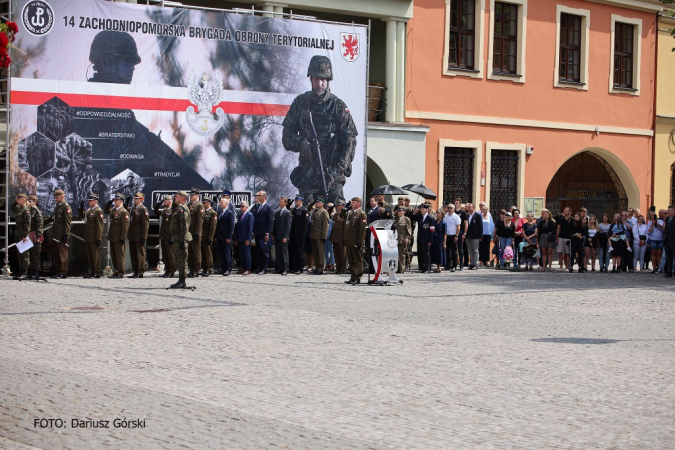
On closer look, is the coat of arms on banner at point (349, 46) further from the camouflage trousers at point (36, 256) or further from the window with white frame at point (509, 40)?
the camouflage trousers at point (36, 256)

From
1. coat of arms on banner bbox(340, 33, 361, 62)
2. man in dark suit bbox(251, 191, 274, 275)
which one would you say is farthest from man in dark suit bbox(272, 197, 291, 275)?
coat of arms on banner bbox(340, 33, 361, 62)

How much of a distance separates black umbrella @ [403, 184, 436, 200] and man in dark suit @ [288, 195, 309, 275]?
4047mm

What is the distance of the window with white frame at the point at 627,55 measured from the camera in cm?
3562

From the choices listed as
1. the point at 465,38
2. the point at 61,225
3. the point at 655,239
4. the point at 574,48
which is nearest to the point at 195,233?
the point at 61,225

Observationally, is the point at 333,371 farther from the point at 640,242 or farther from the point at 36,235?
the point at 640,242

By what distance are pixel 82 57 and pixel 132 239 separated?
3883 millimetres

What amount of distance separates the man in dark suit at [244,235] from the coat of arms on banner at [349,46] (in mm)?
4692

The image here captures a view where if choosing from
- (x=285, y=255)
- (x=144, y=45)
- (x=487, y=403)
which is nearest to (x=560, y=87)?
(x=285, y=255)

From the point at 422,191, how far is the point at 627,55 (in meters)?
11.8

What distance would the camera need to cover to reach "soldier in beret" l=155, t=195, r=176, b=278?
74.6 ft

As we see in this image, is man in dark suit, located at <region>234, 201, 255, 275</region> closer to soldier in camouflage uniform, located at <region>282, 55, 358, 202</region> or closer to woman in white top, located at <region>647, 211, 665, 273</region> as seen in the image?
soldier in camouflage uniform, located at <region>282, 55, 358, 202</region>

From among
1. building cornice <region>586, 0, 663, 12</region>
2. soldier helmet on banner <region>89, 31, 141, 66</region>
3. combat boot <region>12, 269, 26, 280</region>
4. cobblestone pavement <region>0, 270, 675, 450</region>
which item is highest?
building cornice <region>586, 0, 663, 12</region>

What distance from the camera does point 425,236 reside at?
25875 mm

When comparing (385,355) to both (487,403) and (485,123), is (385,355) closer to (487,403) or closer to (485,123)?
(487,403)
